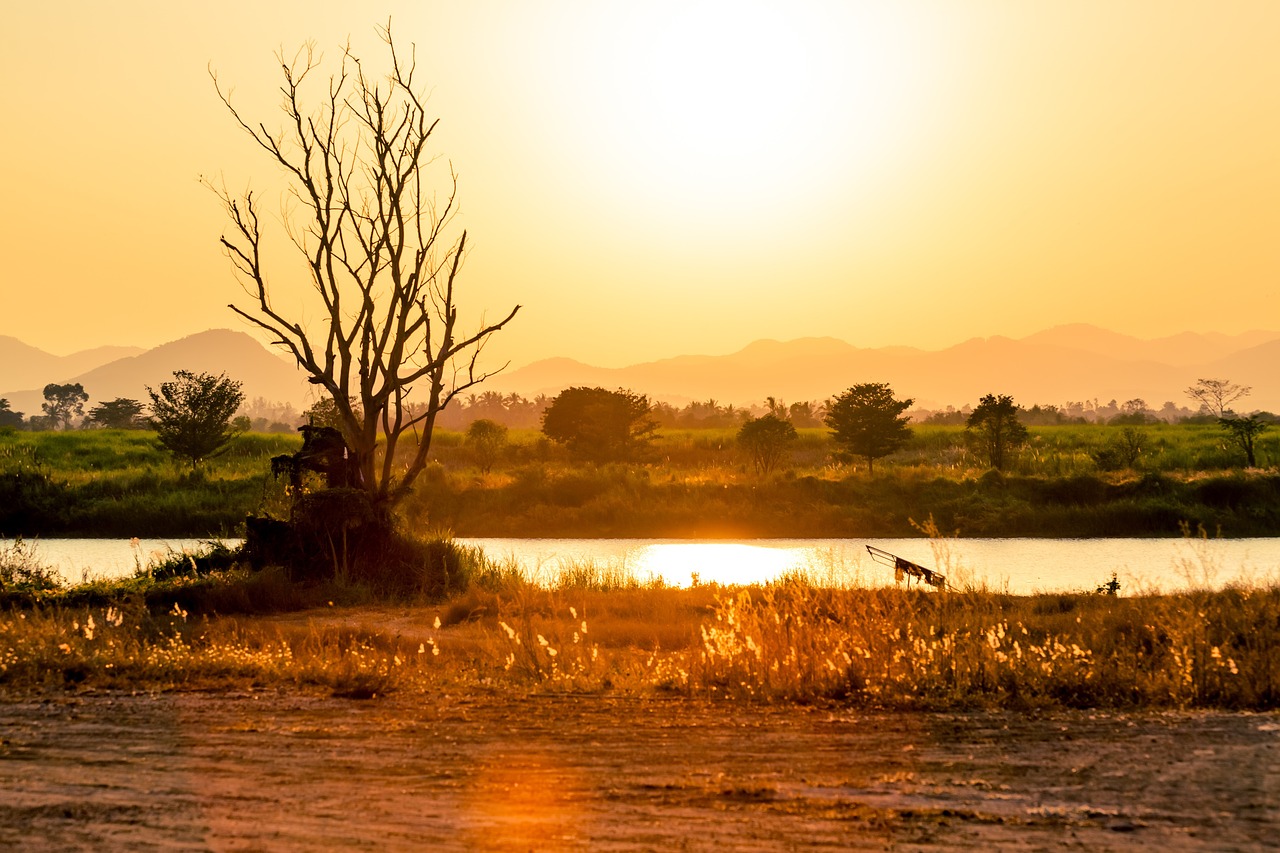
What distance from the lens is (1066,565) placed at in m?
29.9

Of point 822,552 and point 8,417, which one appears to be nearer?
point 822,552

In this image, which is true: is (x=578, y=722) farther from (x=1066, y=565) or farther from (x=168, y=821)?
(x=1066, y=565)

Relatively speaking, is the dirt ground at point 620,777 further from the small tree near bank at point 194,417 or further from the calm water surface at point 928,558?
the small tree near bank at point 194,417

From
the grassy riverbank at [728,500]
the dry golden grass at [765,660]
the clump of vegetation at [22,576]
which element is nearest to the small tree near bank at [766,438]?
the grassy riverbank at [728,500]

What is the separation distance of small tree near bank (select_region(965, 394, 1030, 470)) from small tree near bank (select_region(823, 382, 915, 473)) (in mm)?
3223

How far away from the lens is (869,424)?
1909 inches

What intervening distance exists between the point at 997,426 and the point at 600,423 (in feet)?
66.7

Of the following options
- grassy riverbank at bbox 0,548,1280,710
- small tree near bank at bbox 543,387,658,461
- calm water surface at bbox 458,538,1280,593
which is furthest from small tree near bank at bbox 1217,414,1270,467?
grassy riverbank at bbox 0,548,1280,710

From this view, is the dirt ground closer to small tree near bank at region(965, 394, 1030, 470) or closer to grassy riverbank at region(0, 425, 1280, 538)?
grassy riverbank at region(0, 425, 1280, 538)

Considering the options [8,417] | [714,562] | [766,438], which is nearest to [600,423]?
[766,438]

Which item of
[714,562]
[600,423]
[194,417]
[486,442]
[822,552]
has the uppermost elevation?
[600,423]

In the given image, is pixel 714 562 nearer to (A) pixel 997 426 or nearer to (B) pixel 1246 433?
(A) pixel 997 426

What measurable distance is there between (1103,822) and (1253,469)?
43.0 metres

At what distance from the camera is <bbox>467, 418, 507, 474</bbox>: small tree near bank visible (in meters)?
58.6
